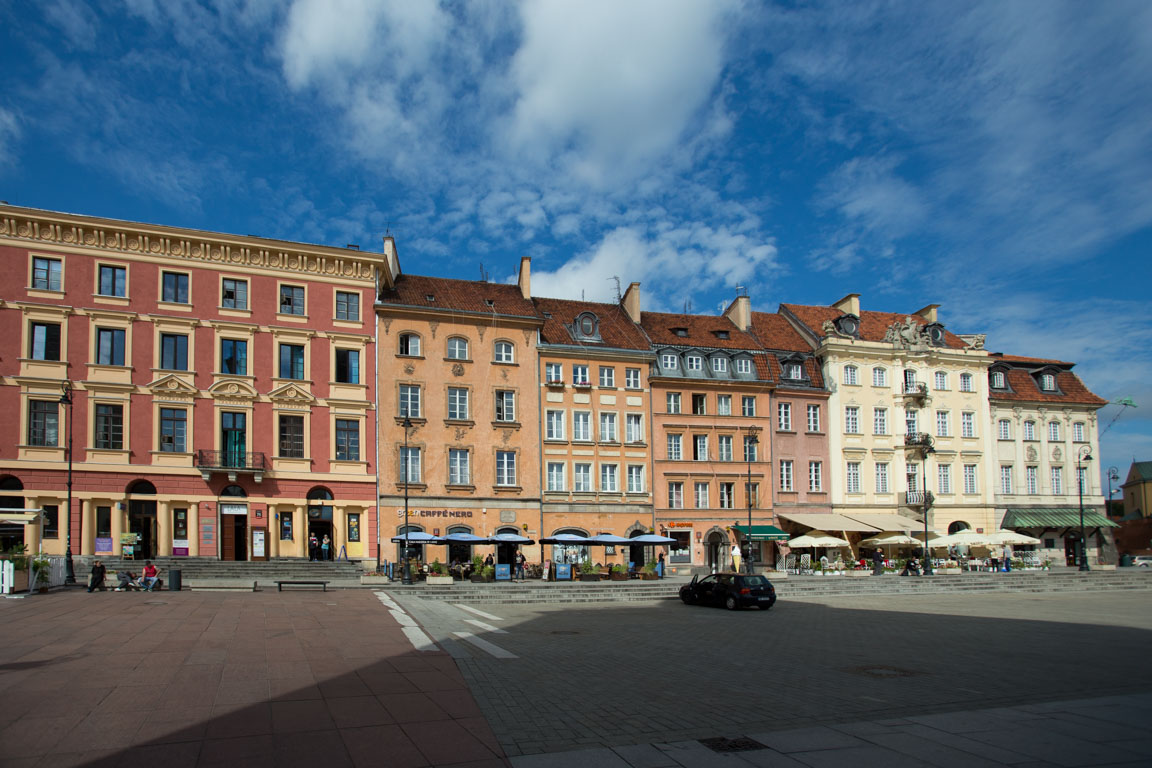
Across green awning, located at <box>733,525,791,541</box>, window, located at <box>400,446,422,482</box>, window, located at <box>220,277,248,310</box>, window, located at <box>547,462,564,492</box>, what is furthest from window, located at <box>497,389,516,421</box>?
green awning, located at <box>733,525,791,541</box>

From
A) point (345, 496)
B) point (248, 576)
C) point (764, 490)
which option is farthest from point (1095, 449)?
point (248, 576)

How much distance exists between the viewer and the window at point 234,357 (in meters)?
40.5

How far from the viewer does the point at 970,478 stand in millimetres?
54500

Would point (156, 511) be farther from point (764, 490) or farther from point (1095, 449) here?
point (1095, 449)

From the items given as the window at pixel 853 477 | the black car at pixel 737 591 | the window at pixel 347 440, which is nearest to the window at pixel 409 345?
the window at pixel 347 440

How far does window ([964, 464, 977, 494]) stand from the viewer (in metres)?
54.2

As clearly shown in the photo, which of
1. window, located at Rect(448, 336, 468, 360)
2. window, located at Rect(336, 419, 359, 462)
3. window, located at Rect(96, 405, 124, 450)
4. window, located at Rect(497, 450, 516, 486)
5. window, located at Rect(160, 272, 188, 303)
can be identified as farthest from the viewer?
window, located at Rect(497, 450, 516, 486)

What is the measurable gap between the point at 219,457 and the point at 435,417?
10567 millimetres

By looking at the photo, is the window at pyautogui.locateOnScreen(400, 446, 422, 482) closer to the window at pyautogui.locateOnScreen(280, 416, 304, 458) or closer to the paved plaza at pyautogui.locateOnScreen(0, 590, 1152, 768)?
the window at pyautogui.locateOnScreen(280, 416, 304, 458)

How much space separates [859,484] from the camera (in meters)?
52.2

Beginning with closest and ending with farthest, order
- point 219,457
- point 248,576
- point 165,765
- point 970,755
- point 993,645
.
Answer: point 165,765, point 970,755, point 993,645, point 248,576, point 219,457

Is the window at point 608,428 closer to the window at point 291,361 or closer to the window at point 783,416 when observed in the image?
the window at point 783,416

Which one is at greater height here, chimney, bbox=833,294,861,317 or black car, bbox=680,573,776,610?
chimney, bbox=833,294,861,317

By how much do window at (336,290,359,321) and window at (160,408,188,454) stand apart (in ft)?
28.8
